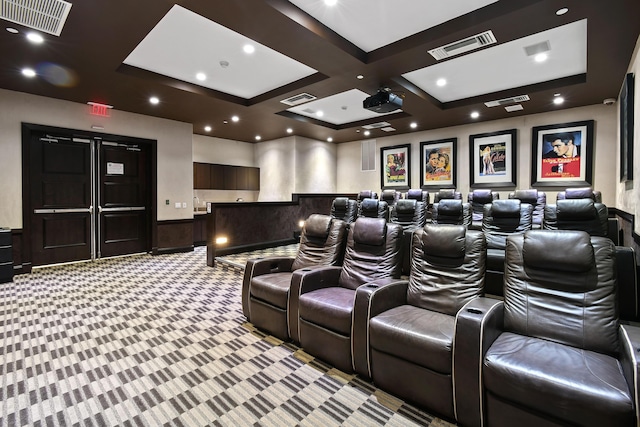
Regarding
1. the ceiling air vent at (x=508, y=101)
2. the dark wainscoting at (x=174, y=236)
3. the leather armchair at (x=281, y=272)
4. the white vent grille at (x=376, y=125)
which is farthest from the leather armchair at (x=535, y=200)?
the dark wainscoting at (x=174, y=236)

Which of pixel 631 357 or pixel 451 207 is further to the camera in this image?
pixel 451 207

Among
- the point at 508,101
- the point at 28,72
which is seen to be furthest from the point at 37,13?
the point at 508,101

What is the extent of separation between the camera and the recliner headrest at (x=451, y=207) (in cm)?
461

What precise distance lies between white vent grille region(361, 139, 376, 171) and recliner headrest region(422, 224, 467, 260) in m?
7.44

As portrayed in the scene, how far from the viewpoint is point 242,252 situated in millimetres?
6359

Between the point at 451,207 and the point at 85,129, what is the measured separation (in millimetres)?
6658

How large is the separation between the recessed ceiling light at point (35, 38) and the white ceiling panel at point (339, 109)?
411cm

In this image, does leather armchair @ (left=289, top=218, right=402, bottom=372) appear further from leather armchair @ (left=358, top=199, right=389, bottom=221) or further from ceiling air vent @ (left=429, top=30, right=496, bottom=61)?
leather armchair @ (left=358, top=199, right=389, bottom=221)

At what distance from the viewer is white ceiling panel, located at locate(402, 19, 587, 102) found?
156 inches

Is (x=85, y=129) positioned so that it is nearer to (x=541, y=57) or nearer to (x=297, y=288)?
(x=297, y=288)

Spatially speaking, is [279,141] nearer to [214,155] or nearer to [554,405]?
[214,155]

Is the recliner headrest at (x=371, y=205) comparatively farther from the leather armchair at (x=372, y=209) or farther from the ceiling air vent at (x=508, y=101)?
the ceiling air vent at (x=508, y=101)

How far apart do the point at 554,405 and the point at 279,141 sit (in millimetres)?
8997

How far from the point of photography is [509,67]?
15.9ft
